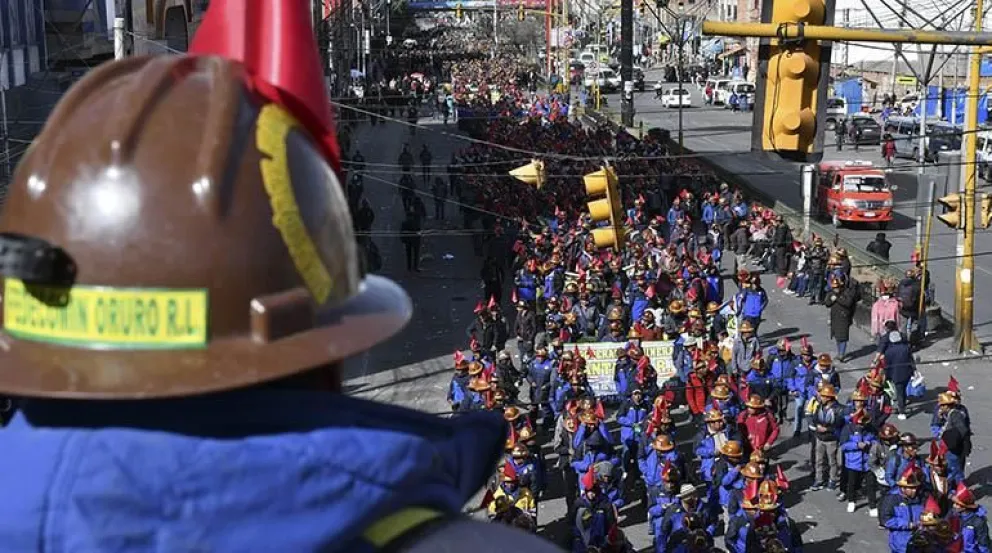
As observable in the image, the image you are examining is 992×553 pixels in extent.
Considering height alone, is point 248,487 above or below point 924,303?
above

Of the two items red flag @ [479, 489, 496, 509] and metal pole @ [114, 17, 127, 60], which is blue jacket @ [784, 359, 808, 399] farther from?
metal pole @ [114, 17, 127, 60]

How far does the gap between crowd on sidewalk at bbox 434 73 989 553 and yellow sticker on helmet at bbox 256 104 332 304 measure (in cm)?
466

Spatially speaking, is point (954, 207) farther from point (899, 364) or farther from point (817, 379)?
point (817, 379)

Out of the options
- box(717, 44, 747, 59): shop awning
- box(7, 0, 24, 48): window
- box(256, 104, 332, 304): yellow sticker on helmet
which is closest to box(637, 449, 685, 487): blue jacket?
box(256, 104, 332, 304): yellow sticker on helmet

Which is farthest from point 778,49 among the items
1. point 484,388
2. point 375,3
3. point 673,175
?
point 375,3

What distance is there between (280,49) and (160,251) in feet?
2.33

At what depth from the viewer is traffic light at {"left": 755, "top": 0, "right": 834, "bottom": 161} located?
8.97 m

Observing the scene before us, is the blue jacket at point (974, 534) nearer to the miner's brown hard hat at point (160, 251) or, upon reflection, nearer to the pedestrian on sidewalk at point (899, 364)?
the pedestrian on sidewalk at point (899, 364)

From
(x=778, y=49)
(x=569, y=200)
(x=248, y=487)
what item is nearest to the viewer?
(x=248, y=487)

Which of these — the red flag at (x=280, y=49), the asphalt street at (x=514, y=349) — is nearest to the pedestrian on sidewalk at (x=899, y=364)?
the asphalt street at (x=514, y=349)

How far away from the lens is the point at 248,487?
5.19 feet

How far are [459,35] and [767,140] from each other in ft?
386

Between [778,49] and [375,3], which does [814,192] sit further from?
[375,3]

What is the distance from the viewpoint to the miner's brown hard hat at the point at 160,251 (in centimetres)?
168
